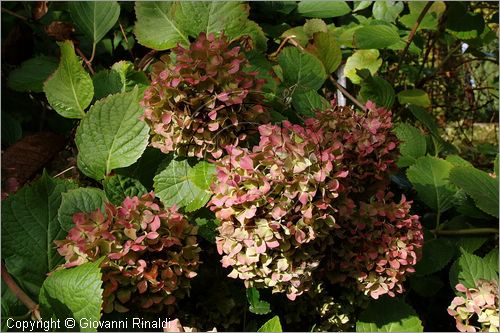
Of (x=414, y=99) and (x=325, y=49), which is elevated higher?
(x=325, y=49)

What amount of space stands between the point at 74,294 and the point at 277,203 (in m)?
0.28

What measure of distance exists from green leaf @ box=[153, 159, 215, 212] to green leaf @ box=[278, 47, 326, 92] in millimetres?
321

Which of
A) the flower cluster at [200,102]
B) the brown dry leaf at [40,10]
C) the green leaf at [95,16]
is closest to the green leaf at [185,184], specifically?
the flower cluster at [200,102]

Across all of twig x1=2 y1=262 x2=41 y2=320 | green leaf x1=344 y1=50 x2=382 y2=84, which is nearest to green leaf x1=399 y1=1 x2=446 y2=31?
green leaf x1=344 y1=50 x2=382 y2=84

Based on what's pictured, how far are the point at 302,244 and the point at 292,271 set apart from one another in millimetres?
40

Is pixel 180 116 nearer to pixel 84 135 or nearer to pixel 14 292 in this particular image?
pixel 84 135

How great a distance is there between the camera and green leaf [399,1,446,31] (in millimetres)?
1516

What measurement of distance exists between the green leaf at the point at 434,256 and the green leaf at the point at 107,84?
62 cm

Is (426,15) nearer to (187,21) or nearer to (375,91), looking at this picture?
Answer: (375,91)

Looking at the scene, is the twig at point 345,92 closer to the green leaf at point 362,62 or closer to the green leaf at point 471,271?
the green leaf at point 362,62

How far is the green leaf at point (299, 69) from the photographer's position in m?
1.15

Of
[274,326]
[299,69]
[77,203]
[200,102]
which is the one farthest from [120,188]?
[299,69]

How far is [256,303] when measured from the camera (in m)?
0.93

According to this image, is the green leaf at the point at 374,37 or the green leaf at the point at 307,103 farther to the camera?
the green leaf at the point at 374,37
